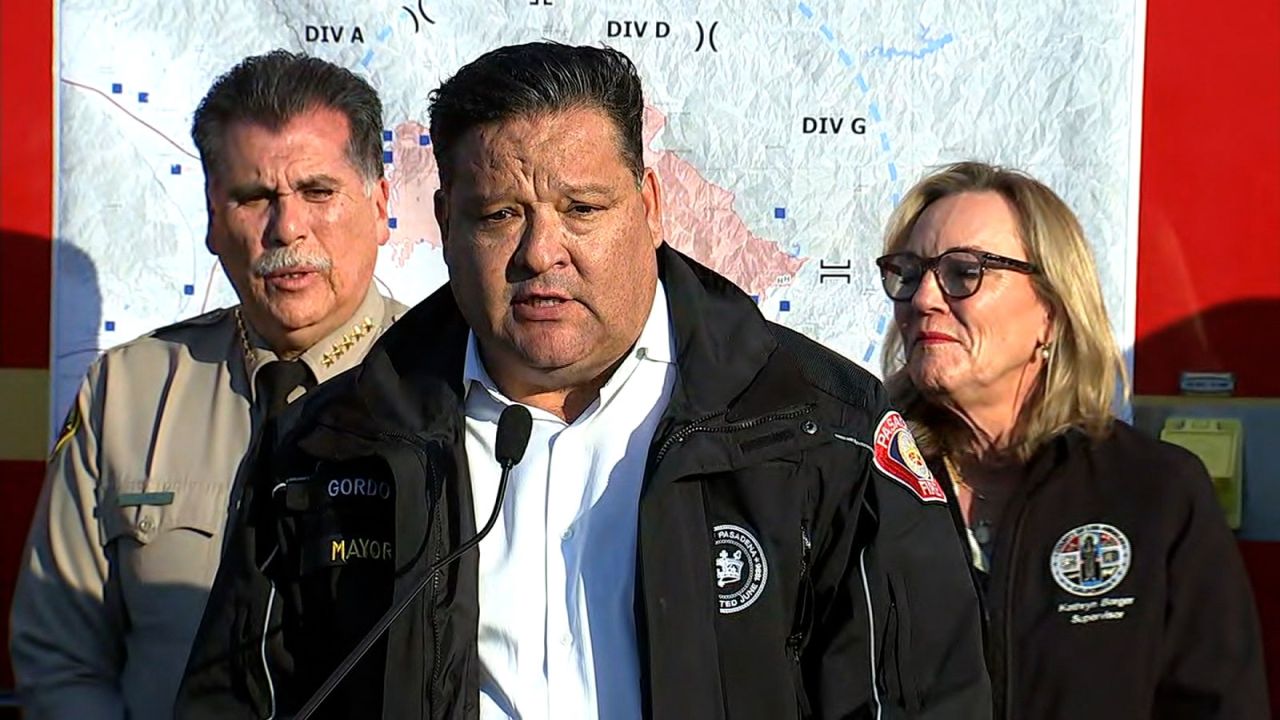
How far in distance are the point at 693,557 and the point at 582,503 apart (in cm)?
18

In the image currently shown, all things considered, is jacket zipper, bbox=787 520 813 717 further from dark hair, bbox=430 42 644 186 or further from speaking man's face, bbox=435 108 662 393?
dark hair, bbox=430 42 644 186

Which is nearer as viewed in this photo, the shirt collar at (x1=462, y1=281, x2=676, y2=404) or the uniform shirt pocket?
the shirt collar at (x1=462, y1=281, x2=676, y2=404)

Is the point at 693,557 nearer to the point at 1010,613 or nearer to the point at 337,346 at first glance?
the point at 1010,613

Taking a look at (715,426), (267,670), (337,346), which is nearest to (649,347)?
(715,426)

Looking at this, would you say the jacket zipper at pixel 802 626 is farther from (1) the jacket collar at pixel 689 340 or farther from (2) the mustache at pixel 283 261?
(2) the mustache at pixel 283 261

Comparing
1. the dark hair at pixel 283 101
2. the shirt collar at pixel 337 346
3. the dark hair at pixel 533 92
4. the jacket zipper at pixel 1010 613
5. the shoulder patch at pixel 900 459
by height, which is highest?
the dark hair at pixel 283 101

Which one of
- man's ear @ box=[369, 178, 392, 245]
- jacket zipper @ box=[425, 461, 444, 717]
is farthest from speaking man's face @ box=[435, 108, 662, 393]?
man's ear @ box=[369, 178, 392, 245]

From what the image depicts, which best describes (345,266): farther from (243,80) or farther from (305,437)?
(305,437)

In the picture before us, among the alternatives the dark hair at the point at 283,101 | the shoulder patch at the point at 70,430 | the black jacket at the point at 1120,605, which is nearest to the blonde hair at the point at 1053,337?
the black jacket at the point at 1120,605

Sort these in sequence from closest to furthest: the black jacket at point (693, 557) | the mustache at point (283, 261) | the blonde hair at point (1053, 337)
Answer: the black jacket at point (693, 557)
the mustache at point (283, 261)
the blonde hair at point (1053, 337)

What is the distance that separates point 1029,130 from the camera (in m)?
3.17

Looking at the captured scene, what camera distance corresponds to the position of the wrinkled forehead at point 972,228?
2.94 m

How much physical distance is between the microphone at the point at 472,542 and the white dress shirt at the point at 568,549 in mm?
57

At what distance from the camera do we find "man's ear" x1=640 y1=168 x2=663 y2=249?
2.14 meters
